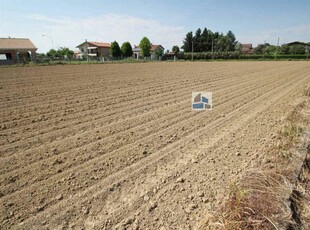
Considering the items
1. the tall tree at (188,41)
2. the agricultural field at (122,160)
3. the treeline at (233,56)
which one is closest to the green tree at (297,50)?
the treeline at (233,56)

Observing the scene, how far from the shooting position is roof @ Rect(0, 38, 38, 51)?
133 feet

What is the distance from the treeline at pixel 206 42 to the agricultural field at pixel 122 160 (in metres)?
66.3

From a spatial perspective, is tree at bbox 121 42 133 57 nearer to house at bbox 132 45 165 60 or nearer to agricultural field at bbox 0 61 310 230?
house at bbox 132 45 165 60

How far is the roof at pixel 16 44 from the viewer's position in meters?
40.6

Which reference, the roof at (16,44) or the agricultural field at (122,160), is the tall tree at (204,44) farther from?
the agricultural field at (122,160)

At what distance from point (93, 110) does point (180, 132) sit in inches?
118

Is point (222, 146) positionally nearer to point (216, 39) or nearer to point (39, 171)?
point (39, 171)

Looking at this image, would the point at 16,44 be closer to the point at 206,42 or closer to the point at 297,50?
the point at 206,42

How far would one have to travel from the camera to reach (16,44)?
42.5 meters

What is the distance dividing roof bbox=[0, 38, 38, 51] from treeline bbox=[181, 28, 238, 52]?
142 feet

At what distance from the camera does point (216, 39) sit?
71125 millimetres

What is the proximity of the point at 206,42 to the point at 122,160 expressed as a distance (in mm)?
72712

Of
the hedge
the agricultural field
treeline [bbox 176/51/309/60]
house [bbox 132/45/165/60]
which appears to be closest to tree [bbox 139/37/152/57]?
house [bbox 132/45/165/60]

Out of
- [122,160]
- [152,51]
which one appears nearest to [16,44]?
[152,51]
